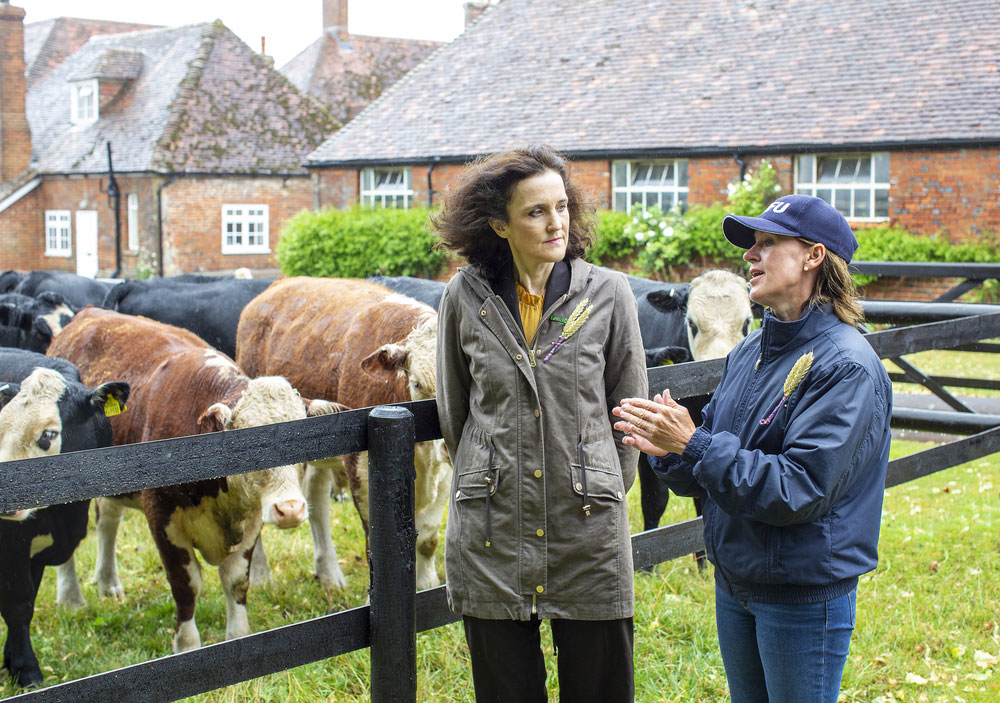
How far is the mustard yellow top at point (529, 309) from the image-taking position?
9.97 ft

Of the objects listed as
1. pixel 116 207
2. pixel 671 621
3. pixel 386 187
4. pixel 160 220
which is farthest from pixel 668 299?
pixel 116 207

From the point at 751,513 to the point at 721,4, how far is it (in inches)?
923

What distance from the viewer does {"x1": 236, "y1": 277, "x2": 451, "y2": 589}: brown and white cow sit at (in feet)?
A: 17.1

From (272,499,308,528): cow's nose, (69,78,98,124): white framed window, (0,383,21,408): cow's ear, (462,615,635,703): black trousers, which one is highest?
(69,78,98,124): white framed window

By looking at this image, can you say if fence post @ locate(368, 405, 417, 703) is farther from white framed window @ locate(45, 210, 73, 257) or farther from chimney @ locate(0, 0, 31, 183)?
chimney @ locate(0, 0, 31, 183)

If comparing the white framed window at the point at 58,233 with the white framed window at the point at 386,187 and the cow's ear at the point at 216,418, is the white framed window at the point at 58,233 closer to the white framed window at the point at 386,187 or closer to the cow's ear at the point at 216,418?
the white framed window at the point at 386,187

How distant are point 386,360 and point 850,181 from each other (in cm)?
1670

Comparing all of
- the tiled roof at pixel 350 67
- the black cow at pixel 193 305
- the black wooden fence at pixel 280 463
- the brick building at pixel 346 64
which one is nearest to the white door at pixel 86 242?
the tiled roof at pixel 350 67

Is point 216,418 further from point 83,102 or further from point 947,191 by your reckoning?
point 83,102

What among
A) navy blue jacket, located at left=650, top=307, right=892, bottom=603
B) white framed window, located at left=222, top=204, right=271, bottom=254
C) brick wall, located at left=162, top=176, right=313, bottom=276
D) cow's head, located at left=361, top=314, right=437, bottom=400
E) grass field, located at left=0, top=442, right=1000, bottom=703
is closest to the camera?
navy blue jacket, located at left=650, top=307, right=892, bottom=603

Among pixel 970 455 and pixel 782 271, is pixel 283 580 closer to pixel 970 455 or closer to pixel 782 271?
pixel 970 455

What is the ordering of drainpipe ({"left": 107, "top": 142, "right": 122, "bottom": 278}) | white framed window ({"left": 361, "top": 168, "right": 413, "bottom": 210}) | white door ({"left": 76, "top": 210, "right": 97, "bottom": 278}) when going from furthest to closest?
1. white door ({"left": 76, "top": 210, "right": 97, "bottom": 278})
2. drainpipe ({"left": 107, "top": 142, "right": 122, "bottom": 278})
3. white framed window ({"left": 361, "top": 168, "right": 413, "bottom": 210})

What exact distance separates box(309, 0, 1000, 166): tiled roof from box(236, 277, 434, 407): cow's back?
1440 cm

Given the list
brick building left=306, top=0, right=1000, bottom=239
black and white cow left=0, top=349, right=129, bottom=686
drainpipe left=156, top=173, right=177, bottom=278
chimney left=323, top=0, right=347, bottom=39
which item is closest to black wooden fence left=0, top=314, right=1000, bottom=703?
black and white cow left=0, top=349, right=129, bottom=686
